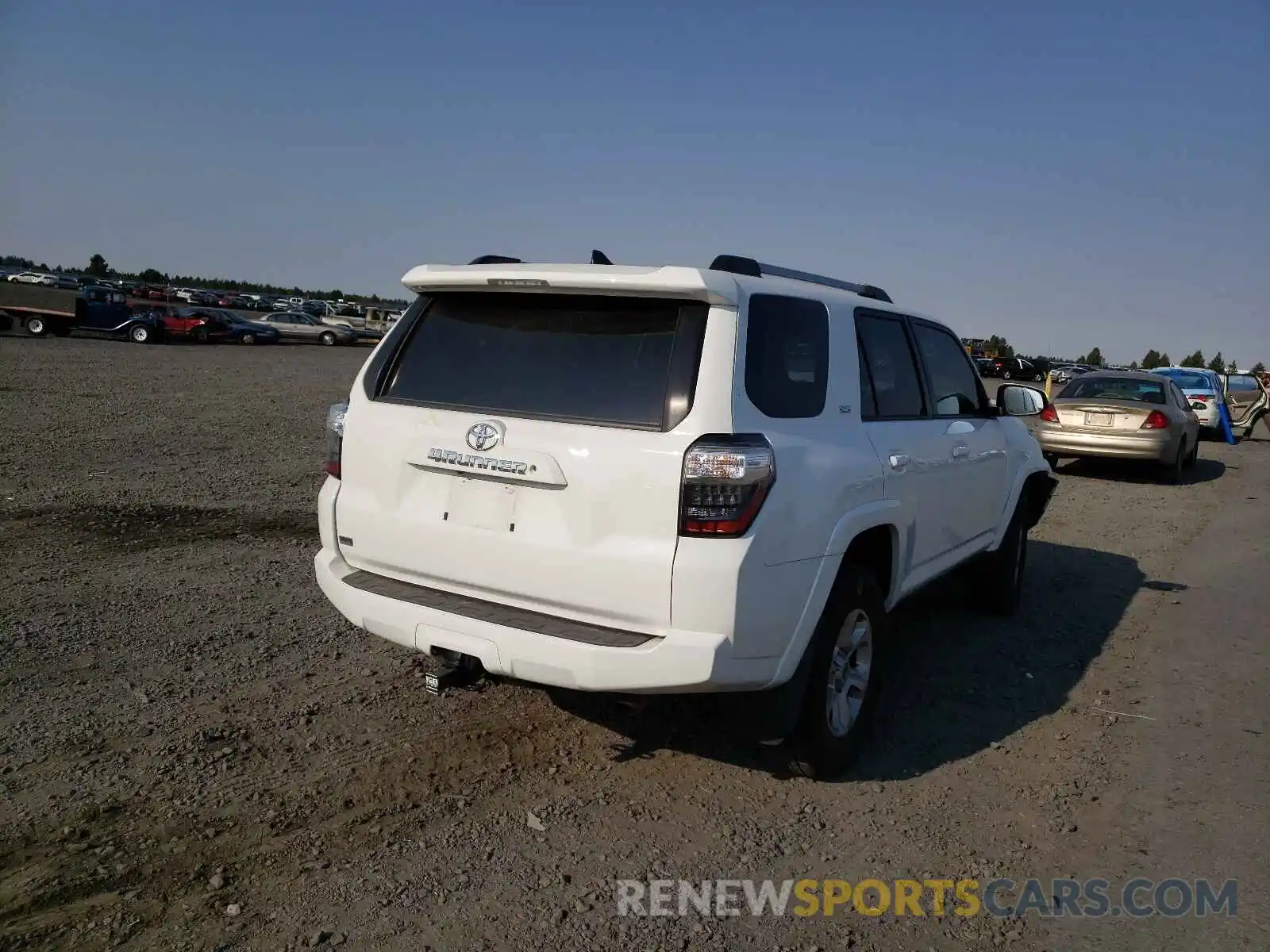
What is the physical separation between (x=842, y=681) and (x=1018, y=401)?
2928 mm

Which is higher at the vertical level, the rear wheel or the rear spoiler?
the rear spoiler

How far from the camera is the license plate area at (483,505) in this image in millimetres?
3510

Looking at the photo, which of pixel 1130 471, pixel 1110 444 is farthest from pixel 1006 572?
pixel 1130 471

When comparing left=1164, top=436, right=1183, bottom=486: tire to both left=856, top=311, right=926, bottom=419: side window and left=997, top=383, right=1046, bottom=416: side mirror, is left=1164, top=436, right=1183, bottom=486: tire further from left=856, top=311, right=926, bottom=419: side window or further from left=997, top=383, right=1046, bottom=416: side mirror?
left=856, top=311, right=926, bottom=419: side window

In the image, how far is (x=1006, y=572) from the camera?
6492 millimetres

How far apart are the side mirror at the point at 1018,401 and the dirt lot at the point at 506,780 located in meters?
1.42

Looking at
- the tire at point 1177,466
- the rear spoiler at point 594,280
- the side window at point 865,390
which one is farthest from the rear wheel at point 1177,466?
the rear spoiler at point 594,280

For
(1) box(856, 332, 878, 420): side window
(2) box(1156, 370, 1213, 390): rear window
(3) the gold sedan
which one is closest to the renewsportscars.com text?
(1) box(856, 332, 878, 420): side window

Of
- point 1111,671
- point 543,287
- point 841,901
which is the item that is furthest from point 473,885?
point 1111,671

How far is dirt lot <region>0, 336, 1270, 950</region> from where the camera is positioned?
119 inches

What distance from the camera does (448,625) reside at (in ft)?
11.6

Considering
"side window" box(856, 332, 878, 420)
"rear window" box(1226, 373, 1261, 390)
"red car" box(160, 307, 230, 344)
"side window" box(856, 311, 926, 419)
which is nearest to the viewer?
"side window" box(856, 332, 878, 420)

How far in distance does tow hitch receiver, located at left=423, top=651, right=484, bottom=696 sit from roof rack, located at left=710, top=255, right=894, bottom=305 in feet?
5.55

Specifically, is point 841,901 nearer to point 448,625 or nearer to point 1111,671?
point 448,625
